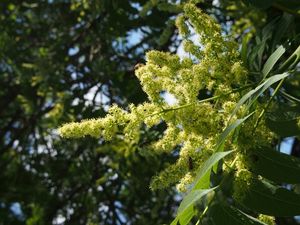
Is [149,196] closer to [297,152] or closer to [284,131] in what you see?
[297,152]

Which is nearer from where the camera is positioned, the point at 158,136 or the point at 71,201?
the point at 158,136

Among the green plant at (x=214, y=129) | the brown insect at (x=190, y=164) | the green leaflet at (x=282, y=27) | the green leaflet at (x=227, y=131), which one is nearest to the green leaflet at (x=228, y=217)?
the green plant at (x=214, y=129)

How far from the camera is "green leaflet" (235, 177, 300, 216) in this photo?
4.67 ft

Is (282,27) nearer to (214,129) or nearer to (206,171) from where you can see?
(214,129)

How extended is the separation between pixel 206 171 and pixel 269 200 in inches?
9.8

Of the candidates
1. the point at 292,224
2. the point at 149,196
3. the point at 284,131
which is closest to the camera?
the point at 284,131

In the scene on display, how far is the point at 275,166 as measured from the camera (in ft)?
4.85

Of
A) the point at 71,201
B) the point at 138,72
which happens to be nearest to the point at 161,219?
the point at 71,201

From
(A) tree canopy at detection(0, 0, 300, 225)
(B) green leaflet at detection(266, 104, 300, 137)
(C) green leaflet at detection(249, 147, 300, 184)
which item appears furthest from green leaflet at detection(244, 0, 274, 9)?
(C) green leaflet at detection(249, 147, 300, 184)

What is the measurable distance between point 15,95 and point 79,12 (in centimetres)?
101

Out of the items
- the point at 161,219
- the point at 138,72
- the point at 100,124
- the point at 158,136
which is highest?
the point at 161,219

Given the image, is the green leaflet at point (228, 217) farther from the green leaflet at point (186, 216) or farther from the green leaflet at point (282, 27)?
the green leaflet at point (282, 27)

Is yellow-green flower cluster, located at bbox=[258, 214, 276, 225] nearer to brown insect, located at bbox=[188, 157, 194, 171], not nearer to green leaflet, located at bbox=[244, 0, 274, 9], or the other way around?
brown insect, located at bbox=[188, 157, 194, 171]

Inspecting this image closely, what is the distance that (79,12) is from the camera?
4.47m
